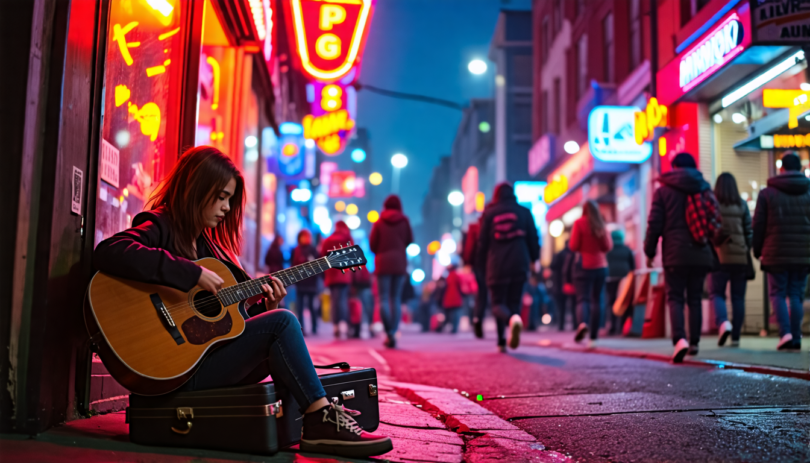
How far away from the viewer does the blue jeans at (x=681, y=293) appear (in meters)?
Answer: 7.81

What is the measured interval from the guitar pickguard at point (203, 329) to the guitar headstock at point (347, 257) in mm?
710

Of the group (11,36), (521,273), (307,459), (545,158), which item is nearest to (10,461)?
(307,459)

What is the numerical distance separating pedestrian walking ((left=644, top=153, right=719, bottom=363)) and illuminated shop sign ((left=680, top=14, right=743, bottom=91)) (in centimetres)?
376

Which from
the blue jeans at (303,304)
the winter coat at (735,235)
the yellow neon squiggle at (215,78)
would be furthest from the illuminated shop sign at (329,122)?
the winter coat at (735,235)

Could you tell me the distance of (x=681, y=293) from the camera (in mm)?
7930

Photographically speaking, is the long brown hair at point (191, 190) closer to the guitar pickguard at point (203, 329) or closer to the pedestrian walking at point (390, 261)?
the guitar pickguard at point (203, 329)

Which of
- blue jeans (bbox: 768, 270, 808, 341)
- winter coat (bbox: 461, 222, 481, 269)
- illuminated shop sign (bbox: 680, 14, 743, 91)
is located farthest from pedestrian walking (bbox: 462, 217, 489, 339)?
illuminated shop sign (bbox: 680, 14, 743, 91)

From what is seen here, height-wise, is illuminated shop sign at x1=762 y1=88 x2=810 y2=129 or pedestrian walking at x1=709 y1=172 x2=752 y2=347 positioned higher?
illuminated shop sign at x1=762 y1=88 x2=810 y2=129

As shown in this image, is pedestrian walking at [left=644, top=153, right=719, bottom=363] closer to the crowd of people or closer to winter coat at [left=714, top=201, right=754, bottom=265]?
the crowd of people

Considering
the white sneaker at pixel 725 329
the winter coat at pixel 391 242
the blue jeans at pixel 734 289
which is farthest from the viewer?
the winter coat at pixel 391 242

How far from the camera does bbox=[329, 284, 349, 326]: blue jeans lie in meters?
13.6

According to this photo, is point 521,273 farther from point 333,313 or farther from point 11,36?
point 11,36

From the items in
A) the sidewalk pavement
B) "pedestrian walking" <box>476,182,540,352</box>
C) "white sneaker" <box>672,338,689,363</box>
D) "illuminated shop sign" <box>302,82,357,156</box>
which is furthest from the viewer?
"illuminated shop sign" <box>302,82,357,156</box>

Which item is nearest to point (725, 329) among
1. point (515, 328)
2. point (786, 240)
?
point (786, 240)
